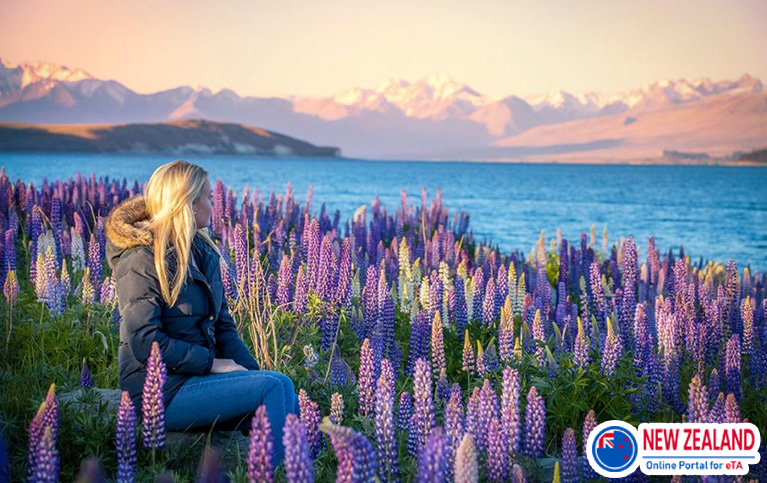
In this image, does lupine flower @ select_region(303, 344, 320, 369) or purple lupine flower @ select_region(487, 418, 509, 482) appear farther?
lupine flower @ select_region(303, 344, 320, 369)

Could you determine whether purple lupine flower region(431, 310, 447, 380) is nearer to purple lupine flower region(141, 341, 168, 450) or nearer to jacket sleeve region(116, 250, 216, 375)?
jacket sleeve region(116, 250, 216, 375)

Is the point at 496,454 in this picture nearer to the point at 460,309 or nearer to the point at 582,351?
the point at 582,351

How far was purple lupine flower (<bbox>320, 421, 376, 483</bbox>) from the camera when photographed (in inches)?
116

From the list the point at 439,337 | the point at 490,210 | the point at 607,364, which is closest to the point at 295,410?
the point at 439,337

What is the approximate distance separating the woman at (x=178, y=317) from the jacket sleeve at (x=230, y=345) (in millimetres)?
210

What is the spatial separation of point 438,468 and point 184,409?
6.72 feet

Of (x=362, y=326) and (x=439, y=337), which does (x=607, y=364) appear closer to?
(x=439, y=337)

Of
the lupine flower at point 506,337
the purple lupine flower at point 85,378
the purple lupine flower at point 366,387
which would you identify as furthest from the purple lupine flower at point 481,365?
the purple lupine flower at point 85,378

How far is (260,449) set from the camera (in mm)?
3324

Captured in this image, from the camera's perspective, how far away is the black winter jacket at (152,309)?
4.48m

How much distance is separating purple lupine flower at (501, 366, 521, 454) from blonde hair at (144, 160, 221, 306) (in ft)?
6.62

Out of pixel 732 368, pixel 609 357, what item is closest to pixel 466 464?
pixel 609 357

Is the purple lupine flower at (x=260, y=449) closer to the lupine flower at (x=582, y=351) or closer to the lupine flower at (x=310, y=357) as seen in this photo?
the lupine flower at (x=310, y=357)

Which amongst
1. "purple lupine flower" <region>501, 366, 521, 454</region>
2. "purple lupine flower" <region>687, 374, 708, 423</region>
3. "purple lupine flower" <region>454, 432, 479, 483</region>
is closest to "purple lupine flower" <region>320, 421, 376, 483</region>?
"purple lupine flower" <region>454, 432, 479, 483</region>
